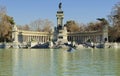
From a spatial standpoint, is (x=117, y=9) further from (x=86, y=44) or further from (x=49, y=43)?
(x=49, y=43)

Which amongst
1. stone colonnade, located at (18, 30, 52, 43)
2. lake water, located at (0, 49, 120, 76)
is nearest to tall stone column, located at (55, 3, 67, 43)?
stone colonnade, located at (18, 30, 52, 43)

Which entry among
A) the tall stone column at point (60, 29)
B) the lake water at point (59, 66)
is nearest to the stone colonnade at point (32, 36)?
the tall stone column at point (60, 29)

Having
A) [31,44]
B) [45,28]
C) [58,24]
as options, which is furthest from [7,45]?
[45,28]

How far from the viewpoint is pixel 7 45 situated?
313 ft

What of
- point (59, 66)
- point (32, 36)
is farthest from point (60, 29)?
point (59, 66)

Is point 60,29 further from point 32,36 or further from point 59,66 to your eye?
point 59,66

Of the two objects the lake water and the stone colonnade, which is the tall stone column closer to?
the stone colonnade

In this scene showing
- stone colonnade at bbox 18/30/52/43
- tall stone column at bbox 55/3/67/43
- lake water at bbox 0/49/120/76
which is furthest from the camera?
stone colonnade at bbox 18/30/52/43

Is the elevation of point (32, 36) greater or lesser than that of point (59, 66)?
greater

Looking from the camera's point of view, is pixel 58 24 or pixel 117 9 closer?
pixel 117 9

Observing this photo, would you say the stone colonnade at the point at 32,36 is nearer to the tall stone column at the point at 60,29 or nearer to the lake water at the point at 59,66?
the tall stone column at the point at 60,29

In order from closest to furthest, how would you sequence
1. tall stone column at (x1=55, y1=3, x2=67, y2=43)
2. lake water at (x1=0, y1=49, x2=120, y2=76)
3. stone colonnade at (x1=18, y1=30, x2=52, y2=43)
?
lake water at (x1=0, y1=49, x2=120, y2=76) → tall stone column at (x1=55, y1=3, x2=67, y2=43) → stone colonnade at (x1=18, y1=30, x2=52, y2=43)

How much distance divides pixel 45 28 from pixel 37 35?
26.5 meters

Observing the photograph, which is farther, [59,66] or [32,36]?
[32,36]
